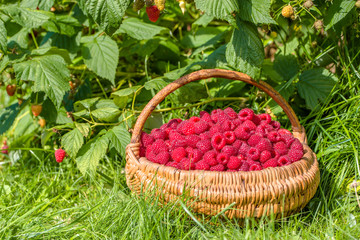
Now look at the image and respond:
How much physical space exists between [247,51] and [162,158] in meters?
0.52

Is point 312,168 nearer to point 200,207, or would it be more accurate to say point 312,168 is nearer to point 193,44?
point 200,207

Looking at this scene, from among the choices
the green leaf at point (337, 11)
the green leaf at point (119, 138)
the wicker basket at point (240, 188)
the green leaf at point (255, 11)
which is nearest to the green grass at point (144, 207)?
the wicker basket at point (240, 188)

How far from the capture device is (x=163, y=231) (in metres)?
1.26

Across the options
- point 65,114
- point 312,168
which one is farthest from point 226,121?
point 65,114

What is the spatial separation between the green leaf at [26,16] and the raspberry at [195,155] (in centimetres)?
98

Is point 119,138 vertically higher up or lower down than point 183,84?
lower down

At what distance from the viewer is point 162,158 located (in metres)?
1.48

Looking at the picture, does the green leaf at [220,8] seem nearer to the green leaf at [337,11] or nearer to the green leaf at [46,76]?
the green leaf at [337,11]

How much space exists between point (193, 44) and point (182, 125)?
100cm

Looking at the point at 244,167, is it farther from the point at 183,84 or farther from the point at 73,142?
the point at 73,142

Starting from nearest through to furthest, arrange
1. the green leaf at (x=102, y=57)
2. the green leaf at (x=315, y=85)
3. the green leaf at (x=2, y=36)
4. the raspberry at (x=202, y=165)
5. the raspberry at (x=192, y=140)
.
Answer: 1. the raspberry at (x=202, y=165)
2. the raspberry at (x=192, y=140)
3. the green leaf at (x=2, y=36)
4. the green leaf at (x=315, y=85)
5. the green leaf at (x=102, y=57)

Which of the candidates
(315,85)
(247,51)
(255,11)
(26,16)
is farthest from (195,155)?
(26,16)

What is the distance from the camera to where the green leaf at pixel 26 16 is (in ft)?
6.24

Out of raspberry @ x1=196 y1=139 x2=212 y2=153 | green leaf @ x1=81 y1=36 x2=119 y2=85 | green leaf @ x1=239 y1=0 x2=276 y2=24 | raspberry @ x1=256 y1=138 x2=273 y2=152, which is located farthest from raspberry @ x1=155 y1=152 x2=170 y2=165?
green leaf @ x1=81 y1=36 x2=119 y2=85
